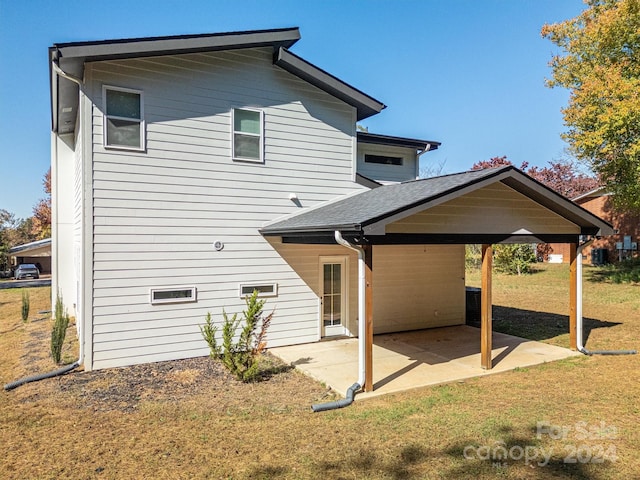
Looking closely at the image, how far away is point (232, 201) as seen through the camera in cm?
809

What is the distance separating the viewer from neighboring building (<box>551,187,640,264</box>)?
23.3 m

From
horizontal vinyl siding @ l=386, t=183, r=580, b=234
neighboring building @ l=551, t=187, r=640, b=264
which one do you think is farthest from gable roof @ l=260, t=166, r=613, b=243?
neighboring building @ l=551, t=187, r=640, b=264

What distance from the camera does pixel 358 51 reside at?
1927 centimetres

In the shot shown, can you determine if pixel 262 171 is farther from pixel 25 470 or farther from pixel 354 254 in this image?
pixel 25 470

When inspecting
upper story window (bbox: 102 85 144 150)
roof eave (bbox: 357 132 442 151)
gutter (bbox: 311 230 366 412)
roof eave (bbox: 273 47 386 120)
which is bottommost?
gutter (bbox: 311 230 366 412)

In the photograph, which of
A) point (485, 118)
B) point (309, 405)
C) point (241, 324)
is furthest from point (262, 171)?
point (485, 118)

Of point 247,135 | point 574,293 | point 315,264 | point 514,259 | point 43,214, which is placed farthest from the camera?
point 43,214

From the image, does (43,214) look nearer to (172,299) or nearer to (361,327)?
(172,299)

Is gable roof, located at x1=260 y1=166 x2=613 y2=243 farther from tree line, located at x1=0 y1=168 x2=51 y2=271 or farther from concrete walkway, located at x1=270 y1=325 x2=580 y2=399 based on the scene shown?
tree line, located at x1=0 y1=168 x2=51 y2=271

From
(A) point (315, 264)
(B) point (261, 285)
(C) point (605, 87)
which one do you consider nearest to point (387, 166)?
(A) point (315, 264)

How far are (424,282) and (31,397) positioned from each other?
8347 mm

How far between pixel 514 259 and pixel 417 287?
14517mm

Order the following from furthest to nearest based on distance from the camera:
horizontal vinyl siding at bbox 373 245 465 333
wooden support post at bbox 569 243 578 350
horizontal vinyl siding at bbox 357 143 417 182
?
horizontal vinyl siding at bbox 357 143 417 182 < horizontal vinyl siding at bbox 373 245 465 333 < wooden support post at bbox 569 243 578 350

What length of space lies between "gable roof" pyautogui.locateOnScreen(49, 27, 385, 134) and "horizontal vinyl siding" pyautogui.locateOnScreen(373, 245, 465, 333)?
12.1 feet
